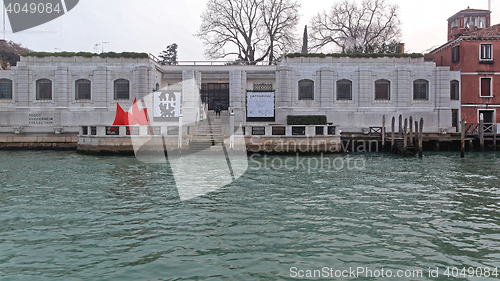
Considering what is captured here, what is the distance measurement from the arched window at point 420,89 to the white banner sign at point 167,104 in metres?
20.0

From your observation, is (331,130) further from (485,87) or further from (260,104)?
(485,87)

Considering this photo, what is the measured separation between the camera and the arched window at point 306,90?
33.6 meters

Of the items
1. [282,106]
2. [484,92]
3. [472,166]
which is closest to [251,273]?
[472,166]

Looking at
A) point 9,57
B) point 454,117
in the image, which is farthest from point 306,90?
point 9,57

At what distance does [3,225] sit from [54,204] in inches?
80.5

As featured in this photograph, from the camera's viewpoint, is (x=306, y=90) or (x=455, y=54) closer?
(x=306, y=90)

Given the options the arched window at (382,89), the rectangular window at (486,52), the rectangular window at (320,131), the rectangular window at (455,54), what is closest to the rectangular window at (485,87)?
the rectangular window at (486,52)

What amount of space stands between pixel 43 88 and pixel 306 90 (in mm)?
21980

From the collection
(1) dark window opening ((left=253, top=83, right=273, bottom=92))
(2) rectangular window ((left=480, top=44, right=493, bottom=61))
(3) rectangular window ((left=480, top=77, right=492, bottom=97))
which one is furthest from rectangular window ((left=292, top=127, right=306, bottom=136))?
(2) rectangular window ((left=480, top=44, right=493, bottom=61))

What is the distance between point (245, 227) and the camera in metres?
8.98

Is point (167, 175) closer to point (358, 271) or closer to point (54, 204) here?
point (54, 204)

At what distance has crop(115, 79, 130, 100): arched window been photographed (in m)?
33.1

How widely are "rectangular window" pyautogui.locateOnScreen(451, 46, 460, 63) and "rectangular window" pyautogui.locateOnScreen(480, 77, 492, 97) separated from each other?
2733mm

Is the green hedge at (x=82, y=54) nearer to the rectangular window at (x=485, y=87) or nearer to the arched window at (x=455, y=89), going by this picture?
the arched window at (x=455, y=89)
